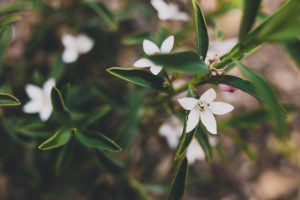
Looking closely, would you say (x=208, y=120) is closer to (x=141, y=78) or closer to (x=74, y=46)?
(x=141, y=78)

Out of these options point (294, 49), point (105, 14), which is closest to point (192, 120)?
Result: point (294, 49)

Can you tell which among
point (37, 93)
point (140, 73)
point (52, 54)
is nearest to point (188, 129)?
point (140, 73)

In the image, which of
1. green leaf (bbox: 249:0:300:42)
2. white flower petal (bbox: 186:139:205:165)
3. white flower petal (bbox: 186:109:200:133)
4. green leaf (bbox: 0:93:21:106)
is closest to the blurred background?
white flower petal (bbox: 186:139:205:165)

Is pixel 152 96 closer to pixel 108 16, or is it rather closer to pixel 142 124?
pixel 142 124

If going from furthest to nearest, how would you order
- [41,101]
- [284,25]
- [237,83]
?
[41,101]
[237,83]
[284,25]

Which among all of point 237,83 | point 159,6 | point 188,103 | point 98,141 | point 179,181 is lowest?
point 179,181

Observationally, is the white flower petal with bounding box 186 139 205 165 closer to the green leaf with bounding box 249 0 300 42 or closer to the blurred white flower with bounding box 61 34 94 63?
the blurred white flower with bounding box 61 34 94 63

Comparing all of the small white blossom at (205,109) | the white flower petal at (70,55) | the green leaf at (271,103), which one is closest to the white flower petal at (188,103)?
the small white blossom at (205,109)

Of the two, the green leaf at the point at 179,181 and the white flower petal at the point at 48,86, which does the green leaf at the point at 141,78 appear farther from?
the white flower petal at the point at 48,86
